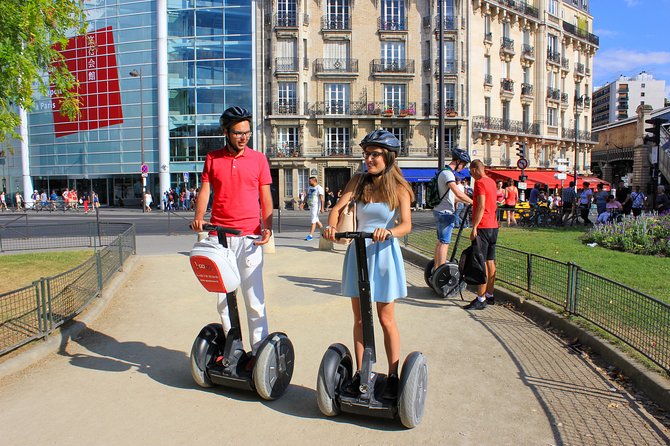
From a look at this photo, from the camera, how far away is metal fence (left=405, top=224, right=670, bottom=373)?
176 inches

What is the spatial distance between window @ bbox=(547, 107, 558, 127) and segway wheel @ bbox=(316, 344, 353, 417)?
49996 millimetres

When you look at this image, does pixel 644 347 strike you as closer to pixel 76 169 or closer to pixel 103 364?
pixel 103 364

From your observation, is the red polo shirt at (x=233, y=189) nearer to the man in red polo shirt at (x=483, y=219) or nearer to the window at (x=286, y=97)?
the man in red polo shirt at (x=483, y=219)

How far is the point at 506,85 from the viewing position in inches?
1745

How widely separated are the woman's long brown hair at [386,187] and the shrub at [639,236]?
9.10 m

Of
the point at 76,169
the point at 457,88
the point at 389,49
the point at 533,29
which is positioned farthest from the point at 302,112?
the point at 533,29

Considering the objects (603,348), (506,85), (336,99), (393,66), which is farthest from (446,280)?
(506,85)

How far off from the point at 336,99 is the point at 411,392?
38.7m

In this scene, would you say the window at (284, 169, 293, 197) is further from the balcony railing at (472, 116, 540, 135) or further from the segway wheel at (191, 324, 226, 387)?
the segway wheel at (191, 324, 226, 387)

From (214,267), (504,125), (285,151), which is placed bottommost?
(214,267)

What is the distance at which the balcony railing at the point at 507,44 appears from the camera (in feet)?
145

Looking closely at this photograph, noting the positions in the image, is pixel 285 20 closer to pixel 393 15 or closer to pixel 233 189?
pixel 393 15

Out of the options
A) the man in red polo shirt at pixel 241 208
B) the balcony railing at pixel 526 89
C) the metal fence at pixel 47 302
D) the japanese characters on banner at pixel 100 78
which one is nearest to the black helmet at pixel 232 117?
the man in red polo shirt at pixel 241 208

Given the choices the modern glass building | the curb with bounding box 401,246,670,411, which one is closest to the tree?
the curb with bounding box 401,246,670,411
